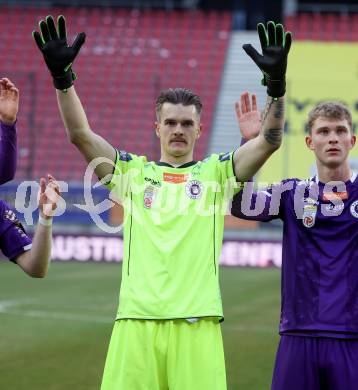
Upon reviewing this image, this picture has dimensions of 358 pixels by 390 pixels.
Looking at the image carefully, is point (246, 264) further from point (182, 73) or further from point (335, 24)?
point (335, 24)

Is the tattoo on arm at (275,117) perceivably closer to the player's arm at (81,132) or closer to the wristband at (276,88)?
the wristband at (276,88)

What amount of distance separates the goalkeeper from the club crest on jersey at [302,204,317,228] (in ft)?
1.15

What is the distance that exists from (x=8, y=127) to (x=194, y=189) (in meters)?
0.97

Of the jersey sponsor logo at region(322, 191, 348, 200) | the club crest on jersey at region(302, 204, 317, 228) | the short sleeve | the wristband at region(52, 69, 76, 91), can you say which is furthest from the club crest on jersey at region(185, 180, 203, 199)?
the wristband at region(52, 69, 76, 91)

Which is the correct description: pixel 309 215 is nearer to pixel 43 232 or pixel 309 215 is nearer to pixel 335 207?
pixel 335 207

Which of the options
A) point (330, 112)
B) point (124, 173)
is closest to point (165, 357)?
point (124, 173)

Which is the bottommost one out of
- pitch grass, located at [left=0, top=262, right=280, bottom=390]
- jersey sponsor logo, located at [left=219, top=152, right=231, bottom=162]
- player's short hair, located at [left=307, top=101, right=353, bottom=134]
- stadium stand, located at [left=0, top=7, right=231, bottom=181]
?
pitch grass, located at [left=0, top=262, right=280, bottom=390]

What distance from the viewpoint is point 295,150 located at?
18.0 metres

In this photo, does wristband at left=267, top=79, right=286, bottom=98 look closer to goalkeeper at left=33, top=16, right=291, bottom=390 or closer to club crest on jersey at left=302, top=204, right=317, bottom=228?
goalkeeper at left=33, top=16, right=291, bottom=390

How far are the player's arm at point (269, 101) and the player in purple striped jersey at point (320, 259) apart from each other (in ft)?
0.64

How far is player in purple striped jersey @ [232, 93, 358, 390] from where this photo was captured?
12.5 ft

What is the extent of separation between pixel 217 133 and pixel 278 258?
25.0 feet

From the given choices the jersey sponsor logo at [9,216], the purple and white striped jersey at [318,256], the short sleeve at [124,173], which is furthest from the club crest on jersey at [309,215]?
the jersey sponsor logo at [9,216]

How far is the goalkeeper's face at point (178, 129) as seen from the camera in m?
4.00
